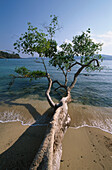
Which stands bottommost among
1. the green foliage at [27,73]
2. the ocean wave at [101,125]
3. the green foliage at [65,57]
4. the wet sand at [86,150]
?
the ocean wave at [101,125]

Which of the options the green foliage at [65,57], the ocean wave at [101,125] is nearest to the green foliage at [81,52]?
the green foliage at [65,57]

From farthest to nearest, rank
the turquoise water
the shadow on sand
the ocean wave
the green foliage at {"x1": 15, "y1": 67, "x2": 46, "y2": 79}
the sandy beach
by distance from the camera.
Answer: the green foliage at {"x1": 15, "y1": 67, "x2": 46, "y2": 79}, the turquoise water, the ocean wave, the sandy beach, the shadow on sand

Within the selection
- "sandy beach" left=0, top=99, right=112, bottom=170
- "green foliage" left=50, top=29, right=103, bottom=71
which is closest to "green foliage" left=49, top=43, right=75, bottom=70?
"green foliage" left=50, top=29, right=103, bottom=71

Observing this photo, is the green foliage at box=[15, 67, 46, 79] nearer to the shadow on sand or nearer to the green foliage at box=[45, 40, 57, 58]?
the green foliage at box=[45, 40, 57, 58]

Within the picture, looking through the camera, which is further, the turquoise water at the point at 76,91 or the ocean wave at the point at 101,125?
the turquoise water at the point at 76,91

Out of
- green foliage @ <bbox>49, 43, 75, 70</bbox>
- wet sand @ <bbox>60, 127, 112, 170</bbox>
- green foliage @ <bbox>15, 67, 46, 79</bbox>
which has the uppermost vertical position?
green foliage @ <bbox>49, 43, 75, 70</bbox>

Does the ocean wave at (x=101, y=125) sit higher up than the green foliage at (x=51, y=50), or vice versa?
the green foliage at (x=51, y=50)

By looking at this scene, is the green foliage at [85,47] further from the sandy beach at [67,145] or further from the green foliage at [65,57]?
the sandy beach at [67,145]

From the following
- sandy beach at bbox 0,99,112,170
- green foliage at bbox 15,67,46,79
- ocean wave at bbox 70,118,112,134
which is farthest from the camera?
Answer: green foliage at bbox 15,67,46,79

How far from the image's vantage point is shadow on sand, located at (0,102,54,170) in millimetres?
2825

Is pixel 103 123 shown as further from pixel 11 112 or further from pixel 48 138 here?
pixel 11 112

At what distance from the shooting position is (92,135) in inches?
173

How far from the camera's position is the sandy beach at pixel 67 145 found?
2936 millimetres

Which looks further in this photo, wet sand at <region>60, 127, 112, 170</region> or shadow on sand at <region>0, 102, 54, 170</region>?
wet sand at <region>60, 127, 112, 170</region>
